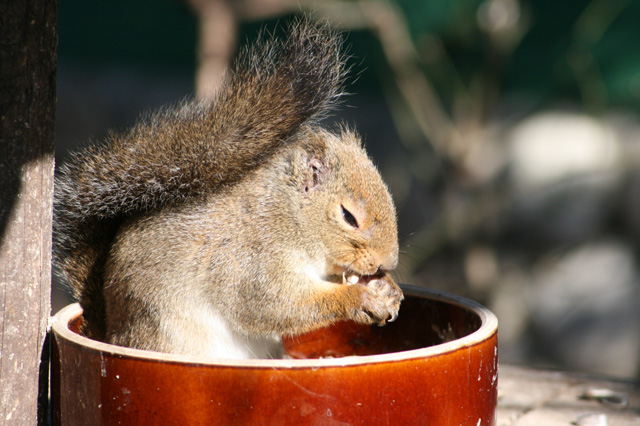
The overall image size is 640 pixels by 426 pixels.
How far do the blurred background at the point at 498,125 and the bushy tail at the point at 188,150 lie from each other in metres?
1.63

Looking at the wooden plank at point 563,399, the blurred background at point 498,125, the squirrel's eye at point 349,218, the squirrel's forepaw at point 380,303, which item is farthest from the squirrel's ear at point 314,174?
the blurred background at point 498,125

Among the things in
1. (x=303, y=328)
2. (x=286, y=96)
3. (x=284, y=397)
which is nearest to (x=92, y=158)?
(x=286, y=96)

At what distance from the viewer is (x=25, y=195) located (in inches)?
40.3

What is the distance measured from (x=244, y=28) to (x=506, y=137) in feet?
4.14

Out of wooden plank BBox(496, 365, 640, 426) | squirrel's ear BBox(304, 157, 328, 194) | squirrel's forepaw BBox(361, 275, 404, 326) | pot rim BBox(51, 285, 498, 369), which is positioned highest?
squirrel's ear BBox(304, 157, 328, 194)

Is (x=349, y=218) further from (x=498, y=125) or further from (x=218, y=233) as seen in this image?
(x=498, y=125)

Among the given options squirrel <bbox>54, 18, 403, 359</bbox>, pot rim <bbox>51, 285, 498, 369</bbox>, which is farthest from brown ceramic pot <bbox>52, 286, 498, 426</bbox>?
squirrel <bbox>54, 18, 403, 359</bbox>

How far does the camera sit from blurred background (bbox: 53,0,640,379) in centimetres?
297

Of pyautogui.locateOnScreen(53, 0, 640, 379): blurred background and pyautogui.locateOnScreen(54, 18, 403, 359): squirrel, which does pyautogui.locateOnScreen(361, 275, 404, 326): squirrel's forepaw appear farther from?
pyautogui.locateOnScreen(53, 0, 640, 379): blurred background

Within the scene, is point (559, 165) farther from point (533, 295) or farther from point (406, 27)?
point (406, 27)

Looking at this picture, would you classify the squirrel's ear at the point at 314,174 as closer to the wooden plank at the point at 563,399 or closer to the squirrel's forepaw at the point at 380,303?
the squirrel's forepaw at the point at 380,303

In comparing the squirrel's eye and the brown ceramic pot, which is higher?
the squirrel's eye

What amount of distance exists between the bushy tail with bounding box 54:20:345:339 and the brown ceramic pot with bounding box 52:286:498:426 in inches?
9.5

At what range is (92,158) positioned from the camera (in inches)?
48.1
